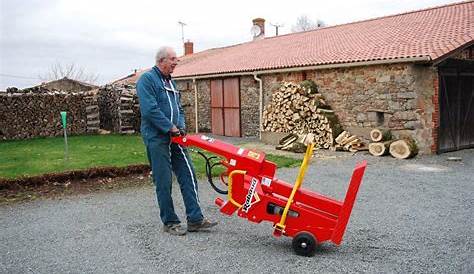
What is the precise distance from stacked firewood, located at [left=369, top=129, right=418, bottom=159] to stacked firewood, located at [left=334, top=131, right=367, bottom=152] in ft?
1.56

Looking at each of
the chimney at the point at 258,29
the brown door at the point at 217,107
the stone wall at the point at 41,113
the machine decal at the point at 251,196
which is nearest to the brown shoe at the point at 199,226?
the machine decal at the point at 251,196

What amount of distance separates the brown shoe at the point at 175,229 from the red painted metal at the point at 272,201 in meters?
0.59

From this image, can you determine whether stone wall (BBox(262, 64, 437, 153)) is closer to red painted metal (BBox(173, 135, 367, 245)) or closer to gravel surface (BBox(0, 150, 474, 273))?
gravel surface (BBox(0, 150, 474, 273))

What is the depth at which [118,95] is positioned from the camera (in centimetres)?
1684

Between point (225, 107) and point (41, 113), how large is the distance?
693 cm

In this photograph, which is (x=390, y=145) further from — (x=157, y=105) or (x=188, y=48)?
(x=188, y=48)

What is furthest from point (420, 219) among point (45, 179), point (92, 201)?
point (45, 179)

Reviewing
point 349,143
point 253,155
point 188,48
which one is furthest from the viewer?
point 188,48

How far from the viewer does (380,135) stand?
10.6 metres

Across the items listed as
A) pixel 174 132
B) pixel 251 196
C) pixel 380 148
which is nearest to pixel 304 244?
pixel 251 196

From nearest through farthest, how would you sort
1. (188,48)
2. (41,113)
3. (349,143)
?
(349,143), (41,113), (188,48)

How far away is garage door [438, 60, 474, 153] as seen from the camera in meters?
10.8

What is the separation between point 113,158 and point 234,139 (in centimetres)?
613

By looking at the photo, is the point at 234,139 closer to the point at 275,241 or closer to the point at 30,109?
the point at 30,109
